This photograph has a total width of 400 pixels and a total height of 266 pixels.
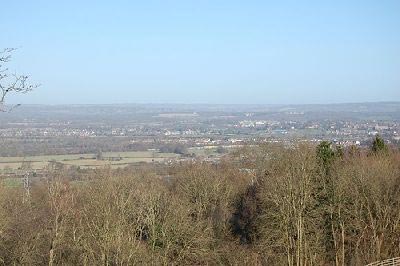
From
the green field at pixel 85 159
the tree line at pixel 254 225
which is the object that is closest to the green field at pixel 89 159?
the green field at pixel 85 159

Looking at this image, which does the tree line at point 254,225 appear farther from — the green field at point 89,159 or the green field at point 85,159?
the green field at point 85,159

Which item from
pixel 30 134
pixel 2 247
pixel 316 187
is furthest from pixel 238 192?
pixel 30 134

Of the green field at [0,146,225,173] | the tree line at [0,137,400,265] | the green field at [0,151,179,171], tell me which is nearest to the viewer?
the tree line at [0,137,400,265]

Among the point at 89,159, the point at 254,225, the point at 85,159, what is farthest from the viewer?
the point at 85,159

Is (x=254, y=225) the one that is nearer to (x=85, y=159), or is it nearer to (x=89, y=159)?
(x=89, y=159)

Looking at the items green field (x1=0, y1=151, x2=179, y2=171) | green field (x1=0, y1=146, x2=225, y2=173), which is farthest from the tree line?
green field (x1=0, y1=151, x2=179, y2=171)

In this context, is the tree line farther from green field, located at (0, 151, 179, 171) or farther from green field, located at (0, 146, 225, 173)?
green field, located at (0, 151, 179, 171)

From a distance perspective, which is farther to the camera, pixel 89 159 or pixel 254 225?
pixel 89 159

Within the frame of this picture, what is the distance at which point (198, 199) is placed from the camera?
32500 millimetres

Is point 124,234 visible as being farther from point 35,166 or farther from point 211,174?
point 35,166

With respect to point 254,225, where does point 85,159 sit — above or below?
below

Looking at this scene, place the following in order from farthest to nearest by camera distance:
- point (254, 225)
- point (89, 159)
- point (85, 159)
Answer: point (85, 159), point (89, 159), point (254, 225)

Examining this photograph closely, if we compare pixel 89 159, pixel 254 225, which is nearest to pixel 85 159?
pixel 89 159

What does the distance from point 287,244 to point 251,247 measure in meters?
4.54
